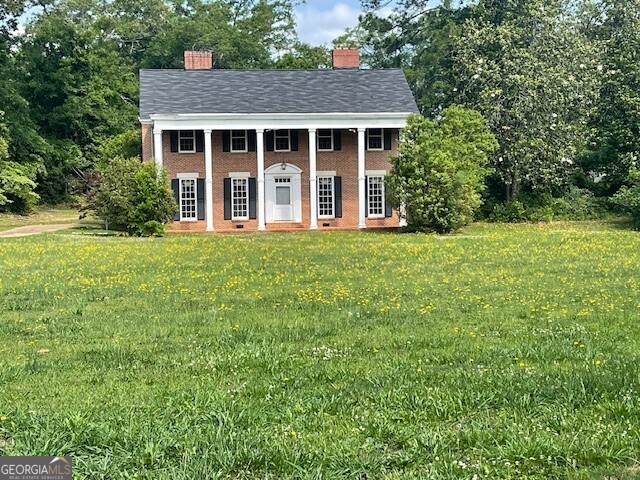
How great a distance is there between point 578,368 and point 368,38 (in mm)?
47352

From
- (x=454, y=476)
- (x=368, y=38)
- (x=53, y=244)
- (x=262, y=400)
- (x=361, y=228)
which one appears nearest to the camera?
(x=454, y=476)

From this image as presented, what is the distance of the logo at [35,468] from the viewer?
155 inches

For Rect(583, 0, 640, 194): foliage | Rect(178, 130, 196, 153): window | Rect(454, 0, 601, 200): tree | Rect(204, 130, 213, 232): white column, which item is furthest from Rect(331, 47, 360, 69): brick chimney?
Rect(583, 0, 640, 194): foliage

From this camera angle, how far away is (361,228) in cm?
3084

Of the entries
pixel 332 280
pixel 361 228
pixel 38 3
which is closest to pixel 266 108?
pixel 361 228

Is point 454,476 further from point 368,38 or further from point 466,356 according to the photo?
point 368,38

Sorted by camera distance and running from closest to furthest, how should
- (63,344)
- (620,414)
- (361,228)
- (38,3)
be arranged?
(620,414) < (63,344) < (361,228) < (38,3)

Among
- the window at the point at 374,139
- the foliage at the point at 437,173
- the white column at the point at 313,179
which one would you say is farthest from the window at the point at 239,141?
the foliage at the point at 437,173

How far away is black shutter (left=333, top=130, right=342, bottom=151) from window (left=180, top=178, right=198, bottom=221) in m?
6.52

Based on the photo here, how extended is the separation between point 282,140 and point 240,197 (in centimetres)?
324

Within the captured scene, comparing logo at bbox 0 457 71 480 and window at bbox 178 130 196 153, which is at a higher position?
window at bbox 178 130 196 153

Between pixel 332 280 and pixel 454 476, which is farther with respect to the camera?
pixel 332 280

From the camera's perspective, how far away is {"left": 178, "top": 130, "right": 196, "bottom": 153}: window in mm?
31672

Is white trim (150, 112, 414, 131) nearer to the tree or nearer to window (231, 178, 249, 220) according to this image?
window (231, 178, 249, 220)
